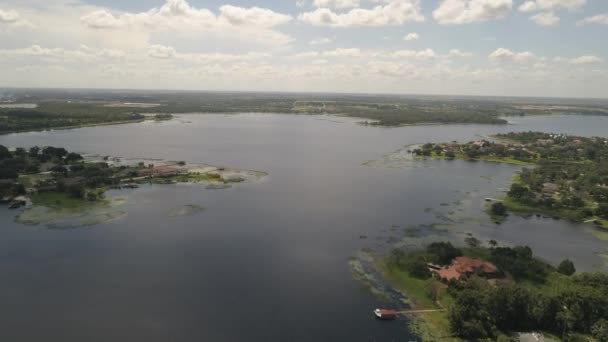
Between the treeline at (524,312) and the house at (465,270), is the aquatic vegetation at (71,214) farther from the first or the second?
the treeline at (524,312)

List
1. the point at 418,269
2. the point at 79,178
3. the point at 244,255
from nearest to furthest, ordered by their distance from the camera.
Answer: the point at 418,269, the point at 244,255, the point at 79,178

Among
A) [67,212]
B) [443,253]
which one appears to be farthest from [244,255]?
[67,212]

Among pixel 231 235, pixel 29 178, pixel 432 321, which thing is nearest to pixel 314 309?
pixel 432 321

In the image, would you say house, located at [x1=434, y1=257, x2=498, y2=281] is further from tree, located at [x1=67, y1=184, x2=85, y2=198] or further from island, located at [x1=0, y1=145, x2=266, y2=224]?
tree, located at [x1=67, y1=184, x2=85, y2=198]

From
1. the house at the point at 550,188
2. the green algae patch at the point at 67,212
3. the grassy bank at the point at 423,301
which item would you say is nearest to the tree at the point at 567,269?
the grassy bank at the point at 423,301

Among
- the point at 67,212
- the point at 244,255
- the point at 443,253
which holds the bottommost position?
the point at 244,255

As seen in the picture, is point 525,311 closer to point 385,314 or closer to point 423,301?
point 423,301
